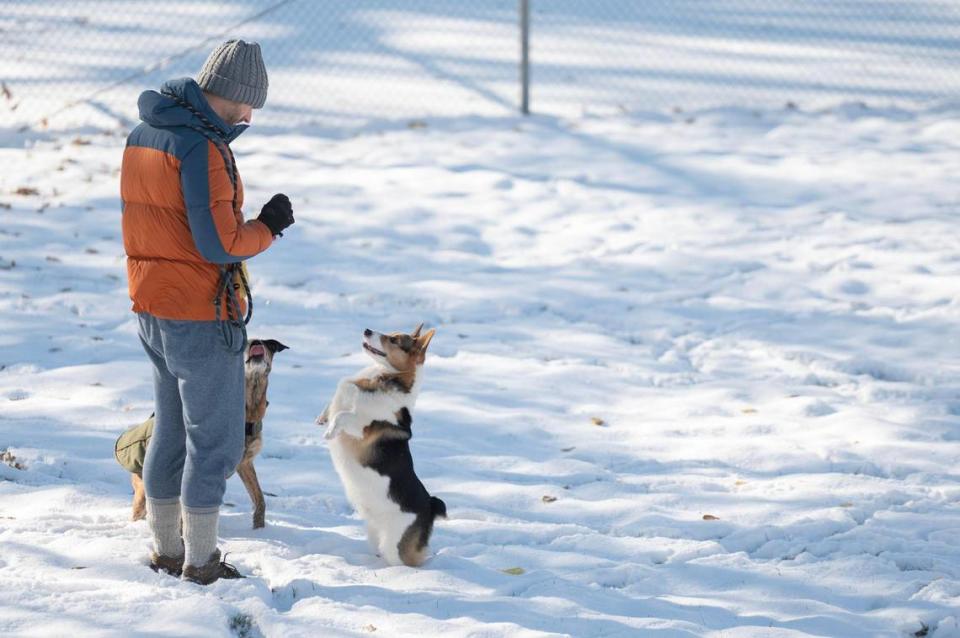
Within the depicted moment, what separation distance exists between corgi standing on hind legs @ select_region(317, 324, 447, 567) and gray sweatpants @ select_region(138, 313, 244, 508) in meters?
0.62

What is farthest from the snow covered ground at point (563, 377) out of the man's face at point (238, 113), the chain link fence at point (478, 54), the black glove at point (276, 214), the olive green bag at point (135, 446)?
the man's face at point (238, 113)

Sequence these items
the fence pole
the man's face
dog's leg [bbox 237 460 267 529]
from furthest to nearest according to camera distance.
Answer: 1. the fence pole
2. dog's leg [bbox 237 460 267 529]
3. the man's face

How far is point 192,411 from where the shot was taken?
3.82m

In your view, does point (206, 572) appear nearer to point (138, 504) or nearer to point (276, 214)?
point (138, 504)

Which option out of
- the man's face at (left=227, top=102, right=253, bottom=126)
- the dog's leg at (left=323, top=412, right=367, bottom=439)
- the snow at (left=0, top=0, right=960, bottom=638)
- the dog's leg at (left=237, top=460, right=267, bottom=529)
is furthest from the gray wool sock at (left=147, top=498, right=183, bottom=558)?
the man's face at (left=227, top=102, right=253, bottom=126)

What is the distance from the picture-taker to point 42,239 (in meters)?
8.61

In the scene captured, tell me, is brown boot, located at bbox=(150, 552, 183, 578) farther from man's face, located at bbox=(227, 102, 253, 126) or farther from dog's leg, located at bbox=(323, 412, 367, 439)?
man's face, located at bbox=(227, 102, 253, 126)

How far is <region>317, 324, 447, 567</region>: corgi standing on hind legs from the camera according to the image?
177 inches

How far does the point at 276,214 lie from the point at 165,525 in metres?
1.23

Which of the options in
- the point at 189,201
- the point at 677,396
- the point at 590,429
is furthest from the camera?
the point at 677,396

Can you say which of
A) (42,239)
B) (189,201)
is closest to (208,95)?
(189,201)

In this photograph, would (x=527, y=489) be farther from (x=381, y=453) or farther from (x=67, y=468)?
(x=67, y=468)

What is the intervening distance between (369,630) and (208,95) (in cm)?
186

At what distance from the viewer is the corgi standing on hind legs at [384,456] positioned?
4492 mm
